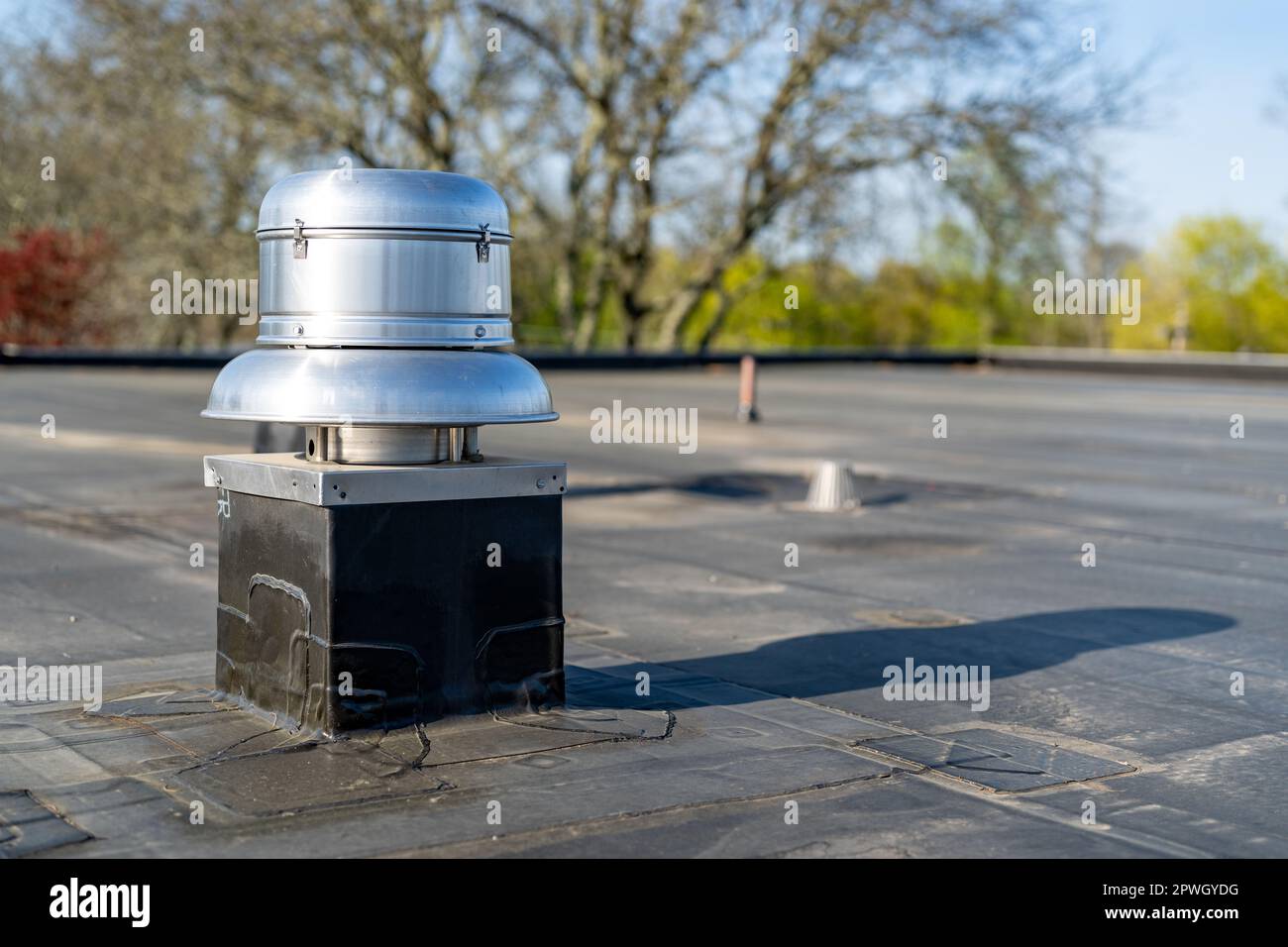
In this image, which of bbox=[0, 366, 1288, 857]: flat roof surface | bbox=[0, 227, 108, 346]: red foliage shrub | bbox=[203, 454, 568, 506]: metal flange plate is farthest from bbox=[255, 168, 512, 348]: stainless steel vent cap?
bbox=[0, 227, 108, 346]: red foliage shrub

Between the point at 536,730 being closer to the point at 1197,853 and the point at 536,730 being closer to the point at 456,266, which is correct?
the point at 456,266

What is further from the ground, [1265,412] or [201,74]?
[201,74]

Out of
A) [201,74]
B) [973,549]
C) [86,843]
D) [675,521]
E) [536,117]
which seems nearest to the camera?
[86,843]

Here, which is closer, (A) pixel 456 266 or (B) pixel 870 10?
(A) pixel 456 266

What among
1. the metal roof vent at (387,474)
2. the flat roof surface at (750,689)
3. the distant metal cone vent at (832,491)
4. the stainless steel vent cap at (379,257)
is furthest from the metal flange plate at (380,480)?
the distant metal cone vent at (832,491)

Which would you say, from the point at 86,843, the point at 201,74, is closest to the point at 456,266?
the point at 86,843

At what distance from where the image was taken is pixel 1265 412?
28.8 m

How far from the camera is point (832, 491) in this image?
1387 cm

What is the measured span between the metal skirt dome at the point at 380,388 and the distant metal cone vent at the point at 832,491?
8.15 metres

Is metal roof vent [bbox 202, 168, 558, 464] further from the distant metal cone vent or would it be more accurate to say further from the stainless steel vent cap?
the distant metal cone vent

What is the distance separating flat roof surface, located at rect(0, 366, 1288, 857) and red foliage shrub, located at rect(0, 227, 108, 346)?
2703 centimetres

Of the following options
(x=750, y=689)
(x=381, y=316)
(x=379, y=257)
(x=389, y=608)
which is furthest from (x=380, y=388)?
(x=750, y=689)

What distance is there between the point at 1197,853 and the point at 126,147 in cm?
4063

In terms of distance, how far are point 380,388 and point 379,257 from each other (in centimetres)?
50
